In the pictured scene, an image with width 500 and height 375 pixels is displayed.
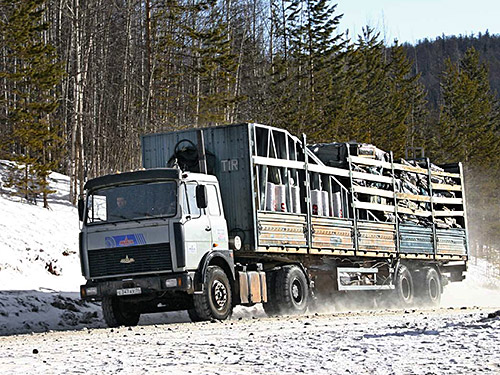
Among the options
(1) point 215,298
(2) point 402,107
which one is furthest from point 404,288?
(2) point 402,107

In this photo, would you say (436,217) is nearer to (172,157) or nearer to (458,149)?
(172,157)

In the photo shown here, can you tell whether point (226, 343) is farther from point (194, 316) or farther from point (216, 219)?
point (216, 219)

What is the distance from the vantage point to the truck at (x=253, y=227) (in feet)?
48.2

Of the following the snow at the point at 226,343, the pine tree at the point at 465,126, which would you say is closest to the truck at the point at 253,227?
the snow at the point at 226,343

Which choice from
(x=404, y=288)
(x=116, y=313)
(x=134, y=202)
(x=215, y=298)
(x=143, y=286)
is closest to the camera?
(x=143, y=286)

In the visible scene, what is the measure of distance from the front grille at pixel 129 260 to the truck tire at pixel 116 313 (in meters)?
0.65

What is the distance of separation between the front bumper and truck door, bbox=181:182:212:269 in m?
0.33

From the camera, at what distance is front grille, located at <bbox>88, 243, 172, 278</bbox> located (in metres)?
14.5

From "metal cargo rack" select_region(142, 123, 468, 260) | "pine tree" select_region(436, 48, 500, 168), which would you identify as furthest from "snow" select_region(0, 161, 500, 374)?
"pine tree" select_region(436, 48, 500, 168)

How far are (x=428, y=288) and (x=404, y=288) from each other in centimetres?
99

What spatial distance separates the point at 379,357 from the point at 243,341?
234 centimetres

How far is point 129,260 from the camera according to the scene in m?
14.7

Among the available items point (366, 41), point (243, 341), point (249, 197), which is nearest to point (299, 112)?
point (366, 41)

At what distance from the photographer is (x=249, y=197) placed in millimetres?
16266
